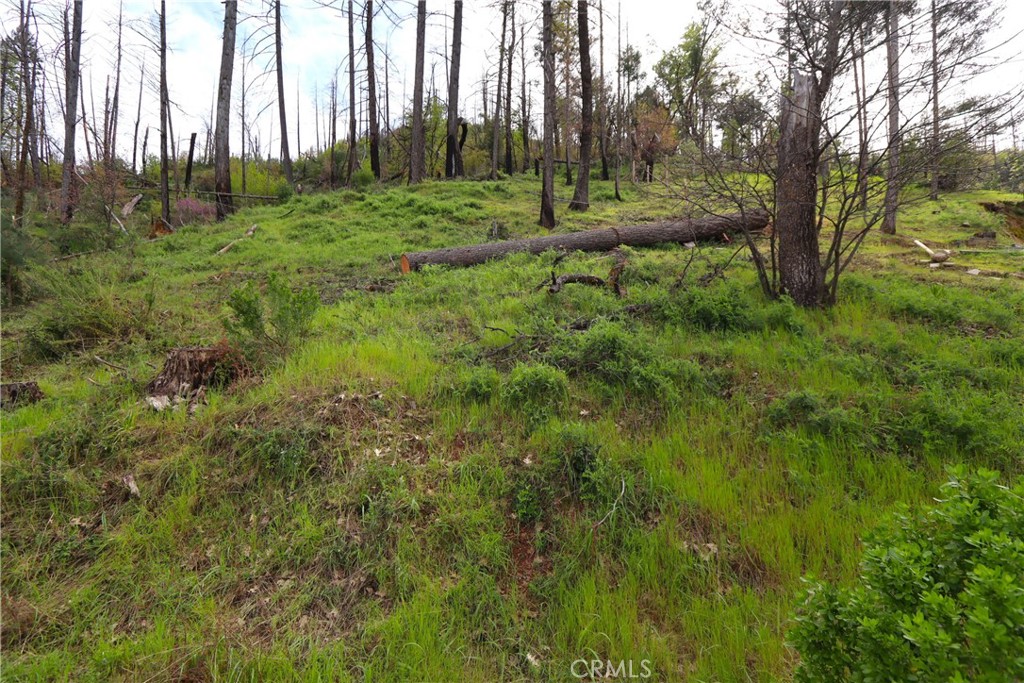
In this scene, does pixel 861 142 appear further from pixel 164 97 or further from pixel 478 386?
pixel 164 97

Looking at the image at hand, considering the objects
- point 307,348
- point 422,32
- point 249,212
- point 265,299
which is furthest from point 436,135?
point 307,348

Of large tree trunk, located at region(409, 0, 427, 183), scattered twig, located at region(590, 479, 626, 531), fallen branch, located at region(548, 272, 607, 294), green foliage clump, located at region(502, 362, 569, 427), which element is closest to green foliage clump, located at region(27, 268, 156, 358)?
green foliage clump, located at region(502, 362, 569, 427)

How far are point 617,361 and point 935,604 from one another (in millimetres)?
3281

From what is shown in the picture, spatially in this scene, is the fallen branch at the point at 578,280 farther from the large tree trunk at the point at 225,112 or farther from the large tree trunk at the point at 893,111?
the large tree trunk at the point at 225,112

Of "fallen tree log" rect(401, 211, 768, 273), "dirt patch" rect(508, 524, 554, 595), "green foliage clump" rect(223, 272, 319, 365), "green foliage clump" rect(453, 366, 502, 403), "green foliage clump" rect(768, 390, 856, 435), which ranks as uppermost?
"fallen tree log" rect(401, 211, 768, 273)

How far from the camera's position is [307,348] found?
5047mm

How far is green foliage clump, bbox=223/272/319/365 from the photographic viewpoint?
4625 mm

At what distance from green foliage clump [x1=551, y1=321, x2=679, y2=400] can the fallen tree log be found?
5.07 m

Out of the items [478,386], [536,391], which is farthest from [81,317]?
[536,391]

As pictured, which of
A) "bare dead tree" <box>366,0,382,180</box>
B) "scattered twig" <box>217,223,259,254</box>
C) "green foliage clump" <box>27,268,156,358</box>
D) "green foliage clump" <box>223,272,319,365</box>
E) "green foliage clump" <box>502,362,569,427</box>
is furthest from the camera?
"bare dead tree" <box>366,0,382,180</box>

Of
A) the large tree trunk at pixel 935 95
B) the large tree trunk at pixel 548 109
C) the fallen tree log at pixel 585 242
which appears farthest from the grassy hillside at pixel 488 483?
the large tree trunk at pixel 548 109

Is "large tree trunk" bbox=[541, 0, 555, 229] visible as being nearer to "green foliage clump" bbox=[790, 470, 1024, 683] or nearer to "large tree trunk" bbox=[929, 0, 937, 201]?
"large tree trunk" bbox=[929, 0, 937, 201]

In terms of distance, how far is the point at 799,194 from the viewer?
592 cm

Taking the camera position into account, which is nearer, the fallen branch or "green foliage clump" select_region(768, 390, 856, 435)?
"green foliage clump" select_region(768, 390, 856, 435)
